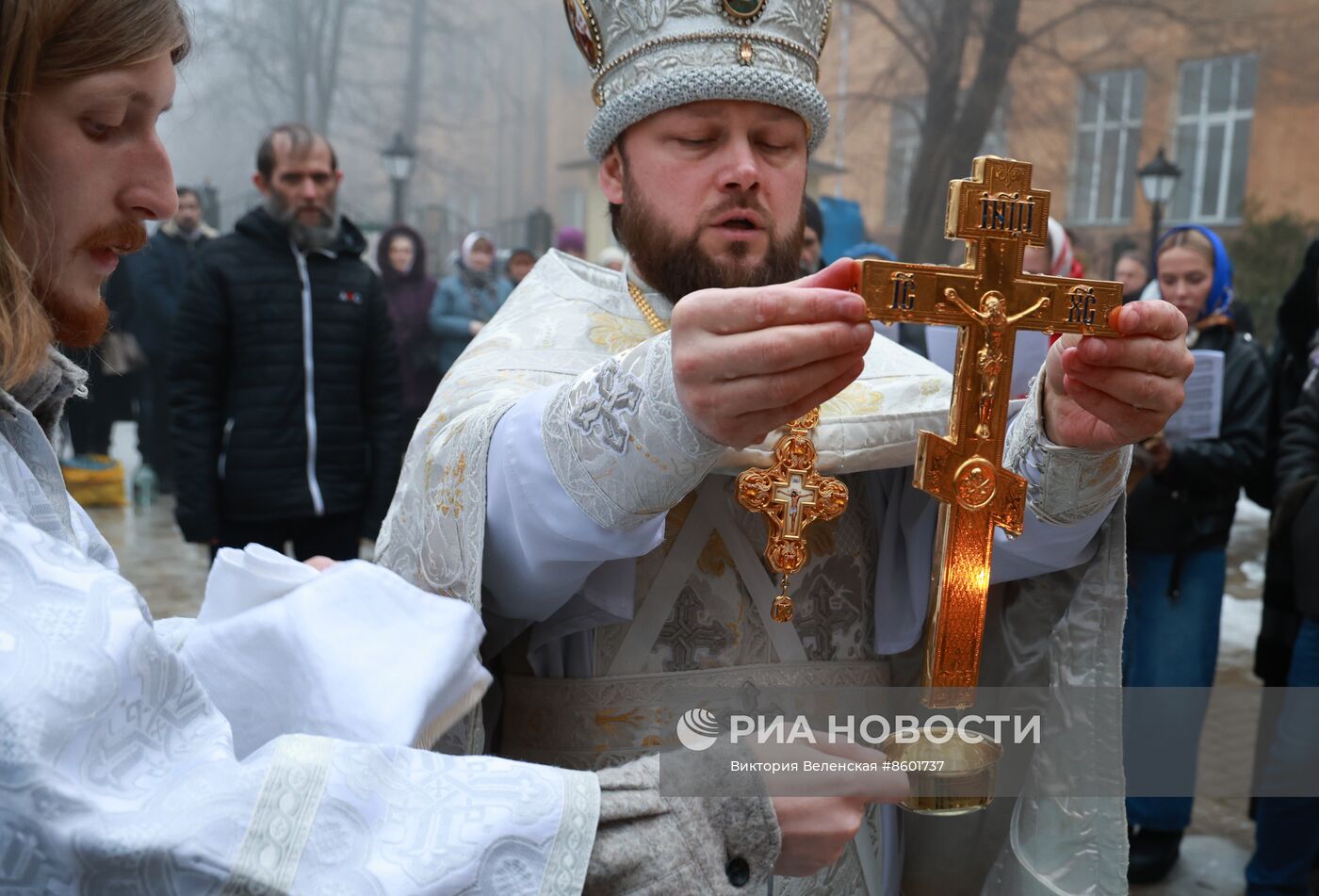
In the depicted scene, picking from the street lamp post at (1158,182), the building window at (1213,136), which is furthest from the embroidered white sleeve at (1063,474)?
the building window at (1213,136)

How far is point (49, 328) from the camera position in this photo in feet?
3.67

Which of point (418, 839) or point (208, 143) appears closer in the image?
point (418, 839)

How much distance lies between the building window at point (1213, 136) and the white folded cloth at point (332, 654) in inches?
653

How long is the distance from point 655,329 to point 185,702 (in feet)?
3.91

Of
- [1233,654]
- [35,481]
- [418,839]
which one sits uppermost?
[35,481]

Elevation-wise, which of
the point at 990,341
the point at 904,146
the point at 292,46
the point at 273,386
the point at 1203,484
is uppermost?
the point at 292,46

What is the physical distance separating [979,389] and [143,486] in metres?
9.25

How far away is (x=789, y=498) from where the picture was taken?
5.66 feet

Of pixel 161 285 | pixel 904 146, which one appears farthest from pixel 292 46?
pixel 161 285

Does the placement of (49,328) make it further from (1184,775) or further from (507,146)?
(507,146)

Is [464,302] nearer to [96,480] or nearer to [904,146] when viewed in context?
[96,480]

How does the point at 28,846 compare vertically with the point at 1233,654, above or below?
above

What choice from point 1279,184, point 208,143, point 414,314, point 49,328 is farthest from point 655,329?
point 208,143

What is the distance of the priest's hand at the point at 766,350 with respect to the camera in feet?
4.34
